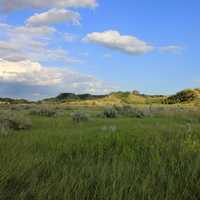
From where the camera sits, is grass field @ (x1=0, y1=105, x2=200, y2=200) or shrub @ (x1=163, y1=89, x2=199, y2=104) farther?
shrub @ (x1=163, y1=89, x2=199, y2=104)

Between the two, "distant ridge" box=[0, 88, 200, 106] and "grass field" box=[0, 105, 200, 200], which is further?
"distant ridge" box=[0, 88, 200, 106]

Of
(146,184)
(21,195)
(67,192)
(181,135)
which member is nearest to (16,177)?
(21,195)

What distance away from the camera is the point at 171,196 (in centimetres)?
371

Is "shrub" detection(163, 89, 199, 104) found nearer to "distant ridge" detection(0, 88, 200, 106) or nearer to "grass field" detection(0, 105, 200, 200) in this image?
"distant ridge" detection(0, 88, 200, 106)

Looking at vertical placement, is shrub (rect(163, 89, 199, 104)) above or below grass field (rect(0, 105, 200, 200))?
above

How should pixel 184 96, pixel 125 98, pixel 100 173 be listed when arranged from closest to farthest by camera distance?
1. pixel 100 173
2. pixel 184 96
3. pixel 125 98

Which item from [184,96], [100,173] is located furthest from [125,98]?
[100,173]

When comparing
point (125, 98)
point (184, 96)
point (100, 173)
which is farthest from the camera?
point (125, 98)

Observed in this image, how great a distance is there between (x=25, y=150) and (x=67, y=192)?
8.39 feet

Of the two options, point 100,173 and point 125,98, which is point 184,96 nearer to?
point 125,98

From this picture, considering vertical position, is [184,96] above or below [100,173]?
above

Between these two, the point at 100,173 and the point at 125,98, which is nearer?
the point at 100,173

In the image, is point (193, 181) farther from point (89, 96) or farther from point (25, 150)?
point (89, 96)

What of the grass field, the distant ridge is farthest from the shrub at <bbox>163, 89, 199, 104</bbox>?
the grass field
